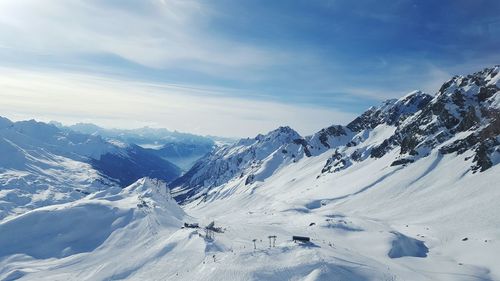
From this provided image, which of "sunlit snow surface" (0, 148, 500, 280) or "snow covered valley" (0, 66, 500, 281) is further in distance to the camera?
"snow covered valley" (0, 66, 500, 281)

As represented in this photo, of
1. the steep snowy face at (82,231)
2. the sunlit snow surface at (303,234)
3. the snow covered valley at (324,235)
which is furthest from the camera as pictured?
the steep snowy face at (82,231)

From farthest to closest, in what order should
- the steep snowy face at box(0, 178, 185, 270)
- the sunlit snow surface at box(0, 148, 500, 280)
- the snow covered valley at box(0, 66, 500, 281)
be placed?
the steep snowy face at box(0, 178, 185, 270), the snow covered valley at box(0, 66, 500, 281), the sunlit snow surface at box(0, 148, 500, 280)

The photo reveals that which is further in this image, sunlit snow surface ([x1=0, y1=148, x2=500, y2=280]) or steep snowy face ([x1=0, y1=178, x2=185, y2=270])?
steep snowy face ([x1=0, y1=178, x2=185, y2=270])

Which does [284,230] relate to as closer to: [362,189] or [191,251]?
[191,251]

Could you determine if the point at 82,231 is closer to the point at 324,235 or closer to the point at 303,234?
the point at 303,234

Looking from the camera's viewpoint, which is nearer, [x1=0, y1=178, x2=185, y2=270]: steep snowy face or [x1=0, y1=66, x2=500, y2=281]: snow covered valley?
[x1=0, y1=66, x2=500, y2=281]: snow covered valley

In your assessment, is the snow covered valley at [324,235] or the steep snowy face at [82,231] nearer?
the snow covered valley at [324,235]

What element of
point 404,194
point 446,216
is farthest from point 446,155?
point 446,216

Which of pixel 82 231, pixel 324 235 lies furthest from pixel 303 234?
pixel 82 231

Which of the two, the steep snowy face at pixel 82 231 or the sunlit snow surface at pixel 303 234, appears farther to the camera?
the steep snowy face at pixel 82 231

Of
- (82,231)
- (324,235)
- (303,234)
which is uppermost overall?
(324,235)

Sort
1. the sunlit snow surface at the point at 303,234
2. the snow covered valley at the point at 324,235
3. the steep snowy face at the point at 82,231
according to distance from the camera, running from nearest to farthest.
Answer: the sunlit snow surface at the point at 303,234, the snow covered valley at the point at 324,235, the steep snowy face at the point at 82,231

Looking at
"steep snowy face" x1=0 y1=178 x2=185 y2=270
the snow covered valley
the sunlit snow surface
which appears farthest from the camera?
"steep snowy face" x1=0 y1=178 x2=185 y2=270
